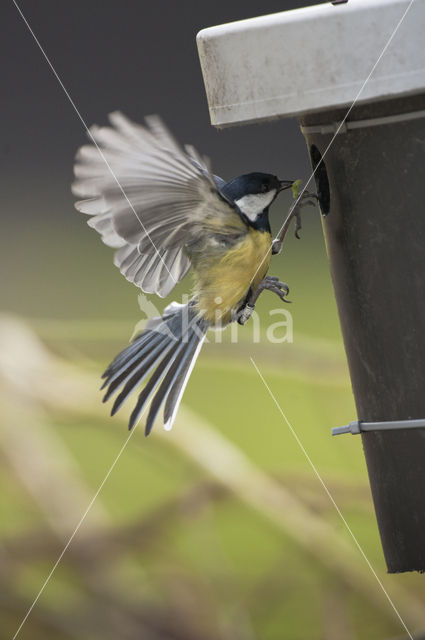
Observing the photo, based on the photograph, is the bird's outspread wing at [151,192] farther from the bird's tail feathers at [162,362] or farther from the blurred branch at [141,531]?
the blurred branch at [141,531]

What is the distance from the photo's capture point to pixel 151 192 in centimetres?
126

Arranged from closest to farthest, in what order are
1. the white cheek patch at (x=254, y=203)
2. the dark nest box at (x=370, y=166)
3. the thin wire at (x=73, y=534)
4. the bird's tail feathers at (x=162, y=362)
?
the dark nest box at (x=370, y=166)
the white cheek patch at (x=254, y=203)
the bird's tail feathers at (x=162, y=362)
the thin wire at (x=73, y=534)

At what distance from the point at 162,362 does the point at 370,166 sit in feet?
1.96

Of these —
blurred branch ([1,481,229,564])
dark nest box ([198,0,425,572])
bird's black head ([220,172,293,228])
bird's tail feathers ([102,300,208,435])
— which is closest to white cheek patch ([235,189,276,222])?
bird's black head ([220,172,293,228])

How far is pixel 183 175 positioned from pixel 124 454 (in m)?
1.29

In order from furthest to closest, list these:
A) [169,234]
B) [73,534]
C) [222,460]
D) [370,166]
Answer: [222,460] → [73,534] → [169,234] → [370,166]

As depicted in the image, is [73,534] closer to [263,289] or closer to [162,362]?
[162,362]

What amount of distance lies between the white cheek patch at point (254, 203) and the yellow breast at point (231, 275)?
3 cm

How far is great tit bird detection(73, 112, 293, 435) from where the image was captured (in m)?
1.19

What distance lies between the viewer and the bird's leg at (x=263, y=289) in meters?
1.54

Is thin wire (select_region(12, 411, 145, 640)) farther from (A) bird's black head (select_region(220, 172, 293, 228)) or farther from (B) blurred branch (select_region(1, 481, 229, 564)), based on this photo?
(A) bird's black head (select_region(220, 172, 293, 228))

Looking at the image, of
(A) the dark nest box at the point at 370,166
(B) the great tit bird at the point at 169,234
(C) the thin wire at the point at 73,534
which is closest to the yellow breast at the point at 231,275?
(B) the great tit bird at the point at 169,234

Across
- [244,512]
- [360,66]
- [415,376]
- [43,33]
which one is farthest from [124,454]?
[360,66]

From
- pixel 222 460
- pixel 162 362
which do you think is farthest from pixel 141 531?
pixel 162 362
